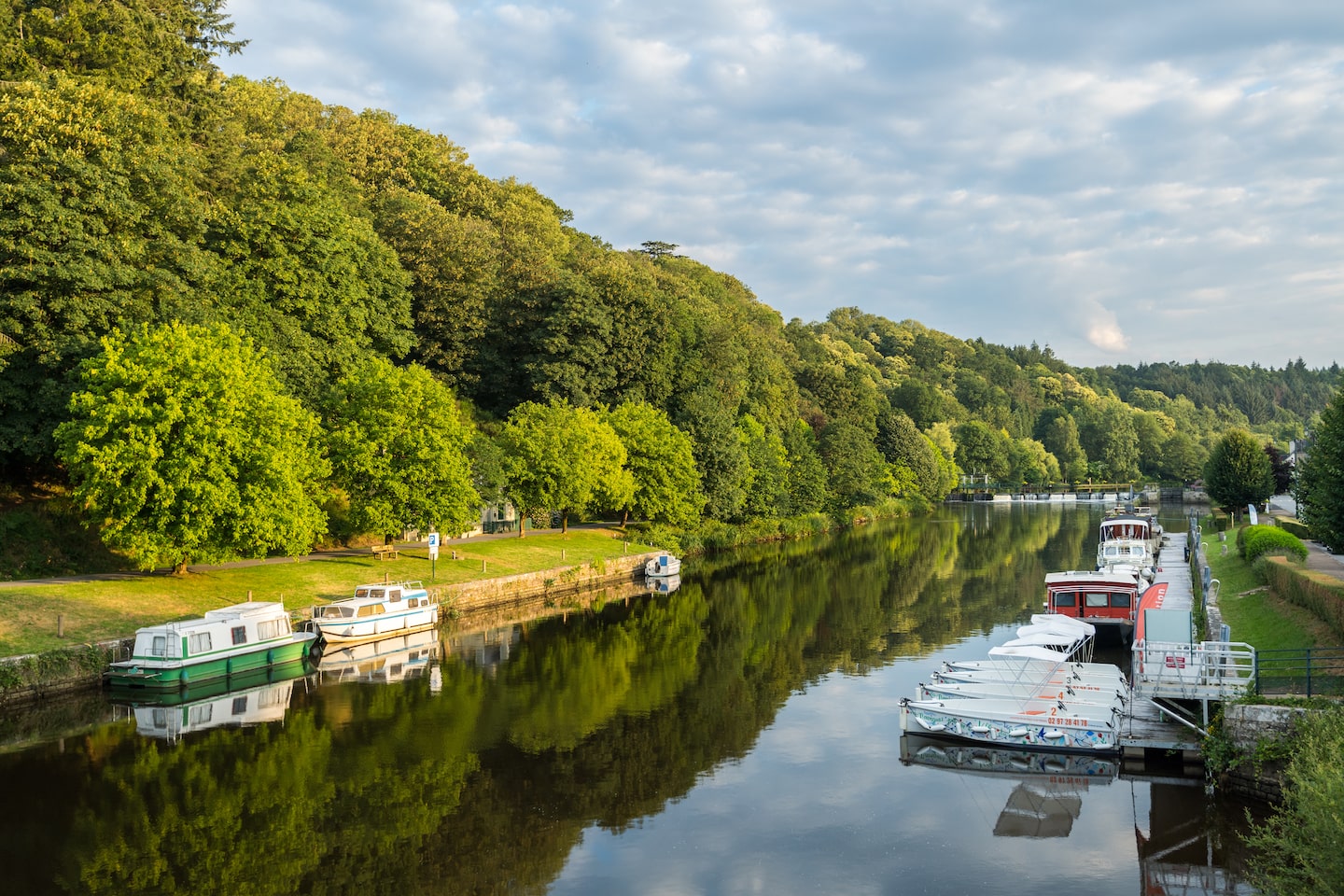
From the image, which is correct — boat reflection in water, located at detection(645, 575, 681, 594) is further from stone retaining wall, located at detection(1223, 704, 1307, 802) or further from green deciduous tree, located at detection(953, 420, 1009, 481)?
green deciduous tree, located at detection(953, 420, 1009, 481)

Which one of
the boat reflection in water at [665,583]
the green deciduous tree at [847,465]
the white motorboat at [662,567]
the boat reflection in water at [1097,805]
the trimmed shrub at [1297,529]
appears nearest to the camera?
the boat reflection in water at [1097,805]

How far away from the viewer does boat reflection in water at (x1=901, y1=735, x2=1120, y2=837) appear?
19.6 metres

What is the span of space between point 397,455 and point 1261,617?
3615 centimetres

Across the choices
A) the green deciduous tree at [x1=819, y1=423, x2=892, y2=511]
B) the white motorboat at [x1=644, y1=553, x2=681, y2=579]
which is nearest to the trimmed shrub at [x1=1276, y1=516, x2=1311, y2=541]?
the white motorboat at [x1=644, y1=553, x2=681, y2=579]

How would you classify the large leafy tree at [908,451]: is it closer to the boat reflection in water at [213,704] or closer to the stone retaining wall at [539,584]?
the stone retaining wall at [539,584]

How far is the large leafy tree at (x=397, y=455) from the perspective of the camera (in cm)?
4553

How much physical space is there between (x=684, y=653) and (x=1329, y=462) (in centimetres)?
2174

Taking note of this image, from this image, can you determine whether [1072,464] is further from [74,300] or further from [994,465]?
[74,300]

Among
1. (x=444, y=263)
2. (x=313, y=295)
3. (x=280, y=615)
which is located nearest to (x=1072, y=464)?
(x=444, y=263)

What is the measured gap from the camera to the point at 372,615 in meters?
36.7

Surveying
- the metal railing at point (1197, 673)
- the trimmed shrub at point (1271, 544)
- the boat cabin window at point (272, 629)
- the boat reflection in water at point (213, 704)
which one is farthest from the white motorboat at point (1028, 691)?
the boat cabin window at point (272, 629)

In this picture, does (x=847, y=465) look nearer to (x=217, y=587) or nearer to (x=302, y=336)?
(x=302, y=336)

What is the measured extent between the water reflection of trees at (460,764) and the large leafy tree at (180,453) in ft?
28.9

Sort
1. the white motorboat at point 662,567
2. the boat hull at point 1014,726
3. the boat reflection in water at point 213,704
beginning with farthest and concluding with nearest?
the white motorboat at point 662,567
the boat reflection in water at point 213,704
the boat hull at point 1014,726
